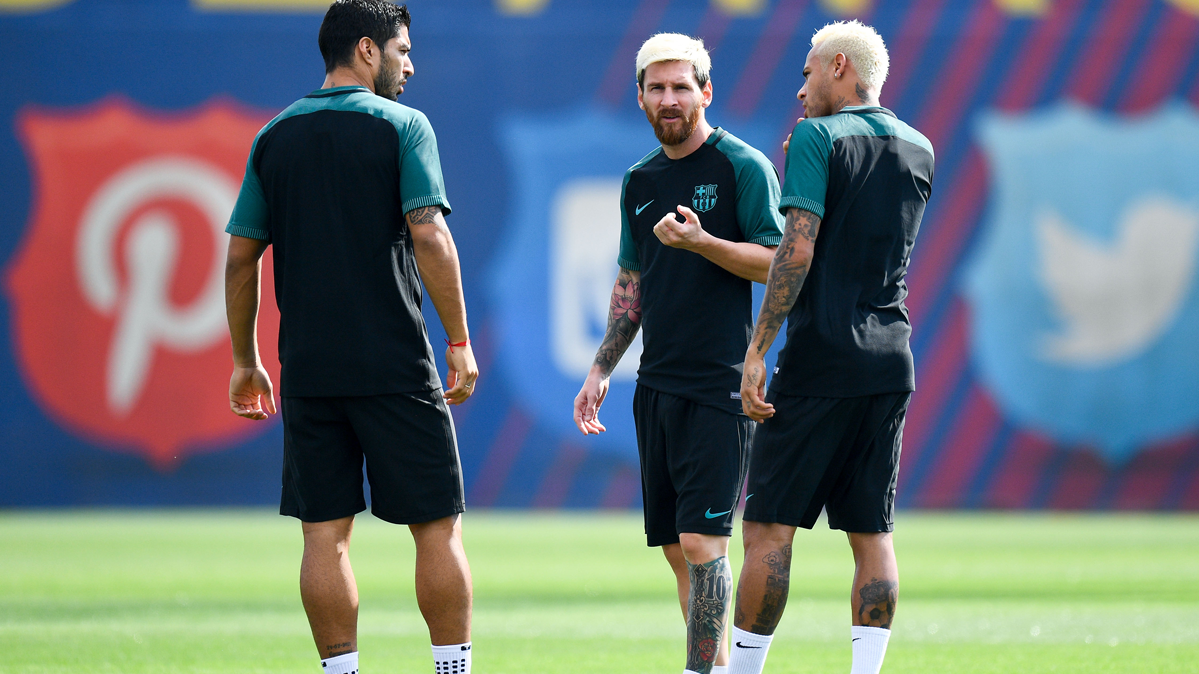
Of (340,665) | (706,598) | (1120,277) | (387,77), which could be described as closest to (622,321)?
(706,598)

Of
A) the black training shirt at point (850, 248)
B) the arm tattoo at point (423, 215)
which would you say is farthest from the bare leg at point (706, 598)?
the arm tattoo at point (423, 215)

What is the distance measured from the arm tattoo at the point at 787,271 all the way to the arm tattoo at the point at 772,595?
63cm

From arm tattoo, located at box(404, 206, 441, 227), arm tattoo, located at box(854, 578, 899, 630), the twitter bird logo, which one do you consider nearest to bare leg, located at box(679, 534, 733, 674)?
arm tattoo, located at box(854, 578, 899, 630)

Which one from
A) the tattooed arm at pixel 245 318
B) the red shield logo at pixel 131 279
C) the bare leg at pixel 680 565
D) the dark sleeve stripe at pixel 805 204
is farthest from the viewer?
the red shield logo at pixel 131 279

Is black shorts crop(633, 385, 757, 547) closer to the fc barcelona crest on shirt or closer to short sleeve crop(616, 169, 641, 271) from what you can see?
short sleeve crop(616, 169, 641, 271)

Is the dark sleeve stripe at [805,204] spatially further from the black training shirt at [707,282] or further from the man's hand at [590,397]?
the man's hand at [590,397]

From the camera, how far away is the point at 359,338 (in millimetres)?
3814

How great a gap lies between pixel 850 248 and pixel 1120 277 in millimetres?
12363

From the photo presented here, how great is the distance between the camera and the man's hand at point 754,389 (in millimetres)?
3785

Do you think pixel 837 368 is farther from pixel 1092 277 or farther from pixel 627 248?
pixel 1092 277

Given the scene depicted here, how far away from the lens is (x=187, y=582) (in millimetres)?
8398

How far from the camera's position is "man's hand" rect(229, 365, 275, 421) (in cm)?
408

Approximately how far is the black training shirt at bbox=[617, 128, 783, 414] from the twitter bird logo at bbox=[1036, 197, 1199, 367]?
38.7 feet

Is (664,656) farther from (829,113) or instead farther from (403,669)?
(829,113)
